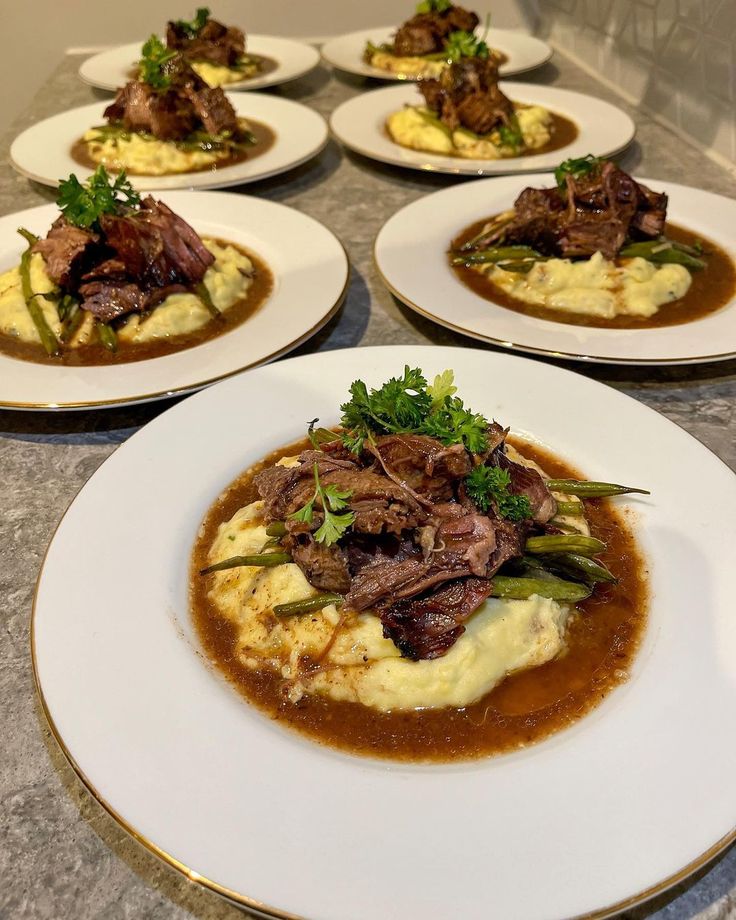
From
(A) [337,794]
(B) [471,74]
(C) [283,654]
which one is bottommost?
(C) [283,654]

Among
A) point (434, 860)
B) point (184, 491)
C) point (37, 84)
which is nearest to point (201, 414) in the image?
point (184, 491)

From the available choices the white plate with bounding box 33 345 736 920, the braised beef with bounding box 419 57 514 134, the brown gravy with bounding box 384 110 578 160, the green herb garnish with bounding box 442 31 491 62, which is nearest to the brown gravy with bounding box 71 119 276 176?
the brown gravy with bounding box 384 110 578 160

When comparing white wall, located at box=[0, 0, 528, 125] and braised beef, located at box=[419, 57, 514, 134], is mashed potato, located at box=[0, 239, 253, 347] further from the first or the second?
white wall, located at box=[0, 0, 528, 125]

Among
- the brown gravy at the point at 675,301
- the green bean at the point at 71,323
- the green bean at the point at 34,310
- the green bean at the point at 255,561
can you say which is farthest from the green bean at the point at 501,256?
the green bean at the point at 255,561

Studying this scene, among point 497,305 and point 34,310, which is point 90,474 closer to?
point 34,310

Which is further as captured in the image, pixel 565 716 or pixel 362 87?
pixel 362 87

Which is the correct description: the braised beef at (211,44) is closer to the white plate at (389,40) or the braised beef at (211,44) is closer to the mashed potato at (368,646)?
the white plate at (389,40)

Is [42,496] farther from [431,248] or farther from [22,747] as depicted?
[431,248]
